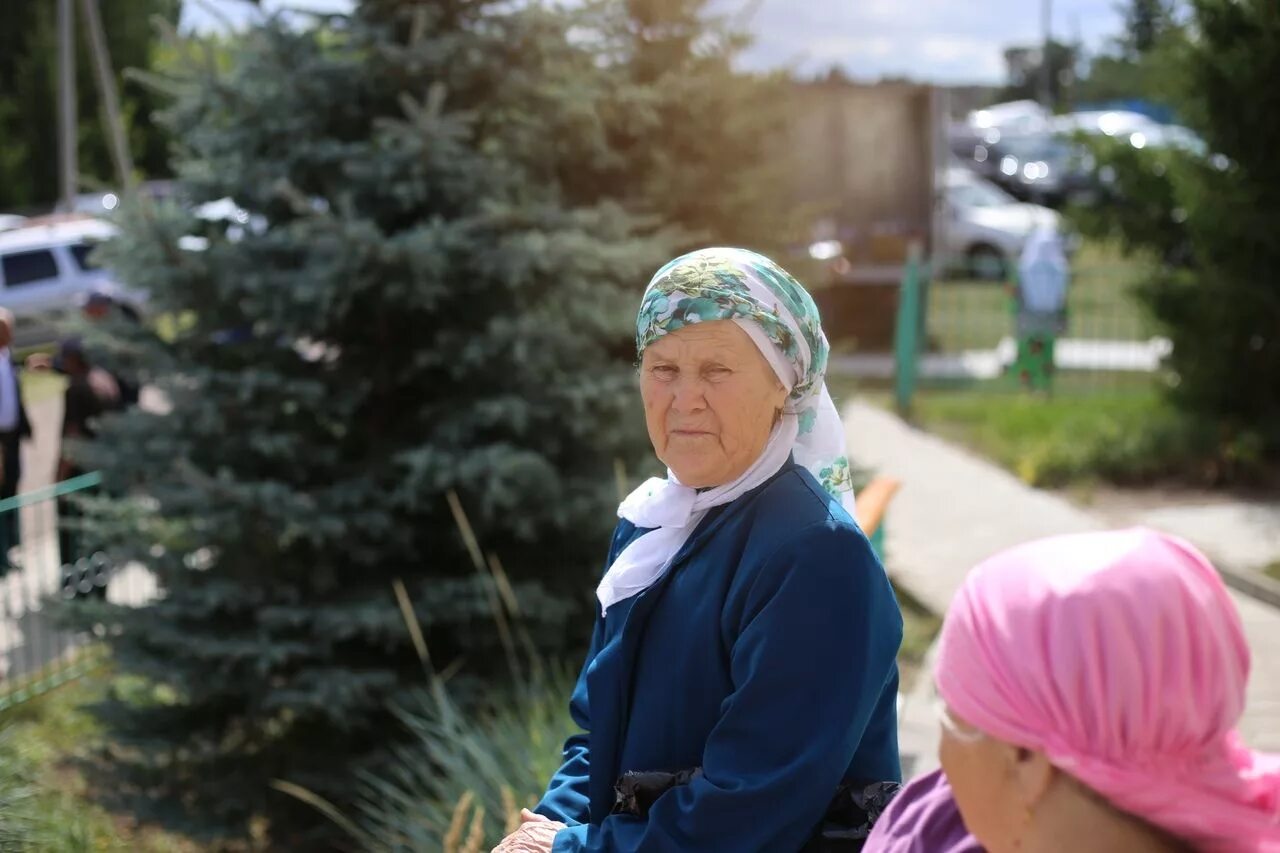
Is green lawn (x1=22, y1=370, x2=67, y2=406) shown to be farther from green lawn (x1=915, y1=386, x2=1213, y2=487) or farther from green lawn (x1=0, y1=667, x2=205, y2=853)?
green lawn (x1=0, y1=667, x2=205, y2=853)

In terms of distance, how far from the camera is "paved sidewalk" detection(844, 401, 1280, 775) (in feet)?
18.4

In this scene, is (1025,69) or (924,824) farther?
(1025,69)

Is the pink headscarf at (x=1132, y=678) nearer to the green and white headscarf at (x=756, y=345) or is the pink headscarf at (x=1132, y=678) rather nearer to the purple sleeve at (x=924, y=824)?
the purple sleeve at (x=924, y=824)

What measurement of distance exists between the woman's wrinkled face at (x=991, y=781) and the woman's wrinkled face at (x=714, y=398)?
0.80 meters

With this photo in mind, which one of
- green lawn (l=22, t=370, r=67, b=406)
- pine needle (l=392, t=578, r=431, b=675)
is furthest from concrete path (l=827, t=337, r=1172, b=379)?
green lawn (l=22, t=370, r=67, b=406)

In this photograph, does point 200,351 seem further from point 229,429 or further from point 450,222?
point 450,222

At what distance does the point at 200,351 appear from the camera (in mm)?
5262

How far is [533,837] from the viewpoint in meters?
2.30

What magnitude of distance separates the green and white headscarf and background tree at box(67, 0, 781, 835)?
8.55 feet

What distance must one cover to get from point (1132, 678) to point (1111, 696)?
26 millimetres

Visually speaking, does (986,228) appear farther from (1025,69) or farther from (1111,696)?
(1025,69)

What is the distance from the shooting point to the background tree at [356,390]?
4.90m

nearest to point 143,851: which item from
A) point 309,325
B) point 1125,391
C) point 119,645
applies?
point 119,645

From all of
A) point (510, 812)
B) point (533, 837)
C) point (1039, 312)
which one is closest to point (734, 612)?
point (533, 837)
